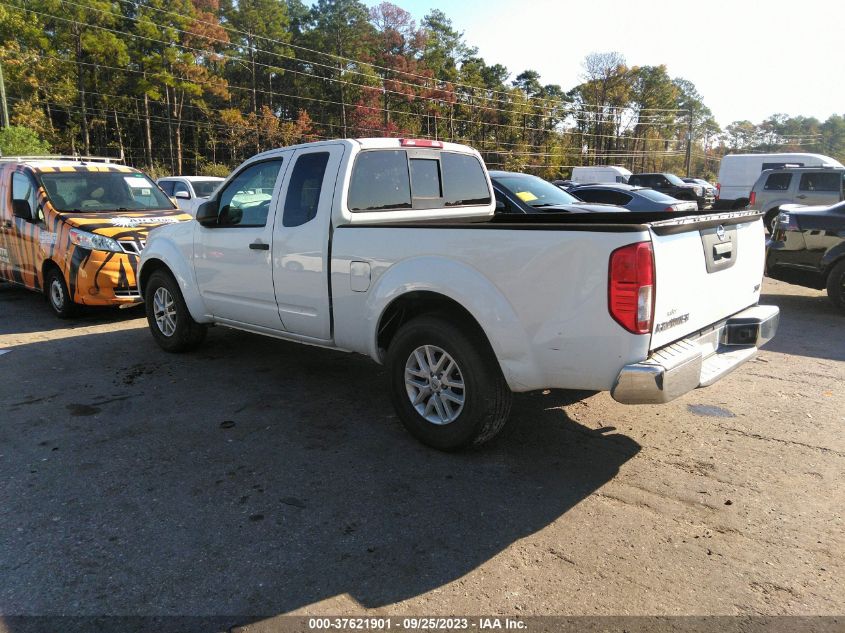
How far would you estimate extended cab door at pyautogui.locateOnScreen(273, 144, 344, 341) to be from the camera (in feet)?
14.7

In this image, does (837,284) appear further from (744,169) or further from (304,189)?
(744,169)

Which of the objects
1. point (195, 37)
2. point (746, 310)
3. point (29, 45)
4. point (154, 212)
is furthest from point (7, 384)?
point (195, 37)

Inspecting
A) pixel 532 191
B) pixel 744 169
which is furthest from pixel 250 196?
pixel 744 169

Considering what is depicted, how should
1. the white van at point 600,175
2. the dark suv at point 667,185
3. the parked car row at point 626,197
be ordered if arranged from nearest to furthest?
the parked car row at point 626,197 → the dark suv at point 667,185 → the white van at point 600,175

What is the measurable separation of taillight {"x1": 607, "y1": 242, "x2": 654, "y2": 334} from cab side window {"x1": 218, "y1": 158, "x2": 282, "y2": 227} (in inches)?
120

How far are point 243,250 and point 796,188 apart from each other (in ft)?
53.1

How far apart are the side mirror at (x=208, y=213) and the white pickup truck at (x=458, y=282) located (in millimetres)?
18

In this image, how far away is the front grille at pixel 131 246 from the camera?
748 centimetres

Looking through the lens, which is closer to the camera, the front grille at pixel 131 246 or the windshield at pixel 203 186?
the front grille at pixel 131 246

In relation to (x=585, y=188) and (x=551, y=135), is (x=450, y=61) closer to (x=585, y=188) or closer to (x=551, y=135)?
(x=551, y=135)

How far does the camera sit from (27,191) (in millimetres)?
8133

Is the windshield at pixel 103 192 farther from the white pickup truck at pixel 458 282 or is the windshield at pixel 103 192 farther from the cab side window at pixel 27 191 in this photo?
the white pickup truck at pixel 458 282

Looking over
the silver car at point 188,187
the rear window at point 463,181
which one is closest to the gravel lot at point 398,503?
the rear window at point 463,181

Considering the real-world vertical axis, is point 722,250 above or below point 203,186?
below
